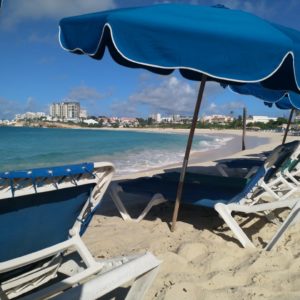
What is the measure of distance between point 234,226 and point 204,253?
37 cm

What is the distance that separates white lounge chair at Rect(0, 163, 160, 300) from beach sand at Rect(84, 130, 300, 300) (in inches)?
23.8

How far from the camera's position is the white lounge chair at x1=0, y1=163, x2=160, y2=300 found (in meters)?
1.76

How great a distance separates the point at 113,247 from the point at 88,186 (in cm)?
151

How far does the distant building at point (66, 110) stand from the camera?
150 meters

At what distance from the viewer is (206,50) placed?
8.39ft

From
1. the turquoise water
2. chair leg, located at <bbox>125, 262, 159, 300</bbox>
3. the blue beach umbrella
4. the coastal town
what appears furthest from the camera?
the coastal town

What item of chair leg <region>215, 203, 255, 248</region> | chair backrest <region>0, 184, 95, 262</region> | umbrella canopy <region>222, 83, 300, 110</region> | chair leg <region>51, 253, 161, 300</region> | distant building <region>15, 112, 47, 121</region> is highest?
umbrella canopy <region>222, 83, 300, 110</region>

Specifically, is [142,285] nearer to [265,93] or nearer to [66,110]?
[265,93]

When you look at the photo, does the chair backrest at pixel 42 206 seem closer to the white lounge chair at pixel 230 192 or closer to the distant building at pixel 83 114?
the white lounge chair at pixel 230 192

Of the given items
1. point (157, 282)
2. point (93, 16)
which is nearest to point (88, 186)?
point (157, 282)

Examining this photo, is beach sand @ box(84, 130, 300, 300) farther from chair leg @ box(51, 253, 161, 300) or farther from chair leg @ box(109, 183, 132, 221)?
chair leg @ box(51, 253, 161, 300)

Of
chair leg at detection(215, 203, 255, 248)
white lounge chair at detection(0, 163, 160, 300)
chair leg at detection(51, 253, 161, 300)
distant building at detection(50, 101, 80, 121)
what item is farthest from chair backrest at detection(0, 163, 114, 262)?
distant building at detection(50, 101, 80, 121)

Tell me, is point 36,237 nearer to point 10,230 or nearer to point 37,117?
point 10,230

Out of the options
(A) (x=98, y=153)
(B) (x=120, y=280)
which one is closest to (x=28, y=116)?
(A) (x=98, y=153)
